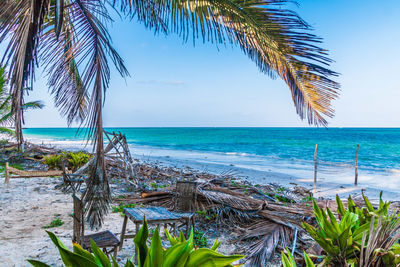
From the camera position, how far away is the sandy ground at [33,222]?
10.4 feet

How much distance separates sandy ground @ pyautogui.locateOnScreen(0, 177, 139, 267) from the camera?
10.4 feet

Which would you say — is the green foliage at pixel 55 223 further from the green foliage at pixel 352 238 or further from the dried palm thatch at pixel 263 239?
the green foliage at pixel 352 238

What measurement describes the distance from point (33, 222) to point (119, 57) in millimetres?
3574

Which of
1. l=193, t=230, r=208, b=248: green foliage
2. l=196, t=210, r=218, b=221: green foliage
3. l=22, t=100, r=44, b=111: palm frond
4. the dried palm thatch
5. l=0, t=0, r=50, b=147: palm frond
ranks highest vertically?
l=22, t=100, r=44, b=111: palm frond

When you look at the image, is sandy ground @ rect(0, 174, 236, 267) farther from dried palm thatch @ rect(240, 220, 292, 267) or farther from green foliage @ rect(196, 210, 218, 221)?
green foliage @ rect(196, 210, 218, 221)

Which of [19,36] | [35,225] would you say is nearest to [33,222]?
[35,225]

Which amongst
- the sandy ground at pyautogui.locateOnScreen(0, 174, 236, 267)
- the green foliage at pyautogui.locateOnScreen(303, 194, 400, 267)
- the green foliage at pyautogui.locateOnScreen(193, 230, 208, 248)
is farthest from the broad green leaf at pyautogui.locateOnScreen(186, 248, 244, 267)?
the green foliage at pyautogui.locateOnScreen(193, 230, 208, 248)

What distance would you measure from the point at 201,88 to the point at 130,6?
18134 mm

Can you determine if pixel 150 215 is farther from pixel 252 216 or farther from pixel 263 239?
pixel 252 216

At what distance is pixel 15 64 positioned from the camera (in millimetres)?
1677

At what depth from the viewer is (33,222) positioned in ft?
14.3

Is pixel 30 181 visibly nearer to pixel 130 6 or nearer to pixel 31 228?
pixel 31 228

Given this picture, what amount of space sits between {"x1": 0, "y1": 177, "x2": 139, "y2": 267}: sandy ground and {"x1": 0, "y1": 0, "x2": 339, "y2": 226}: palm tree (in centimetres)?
161

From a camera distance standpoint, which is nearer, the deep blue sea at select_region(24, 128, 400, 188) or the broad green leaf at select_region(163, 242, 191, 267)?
the broad green leaf at select_region(163, 242, 191, 267)
